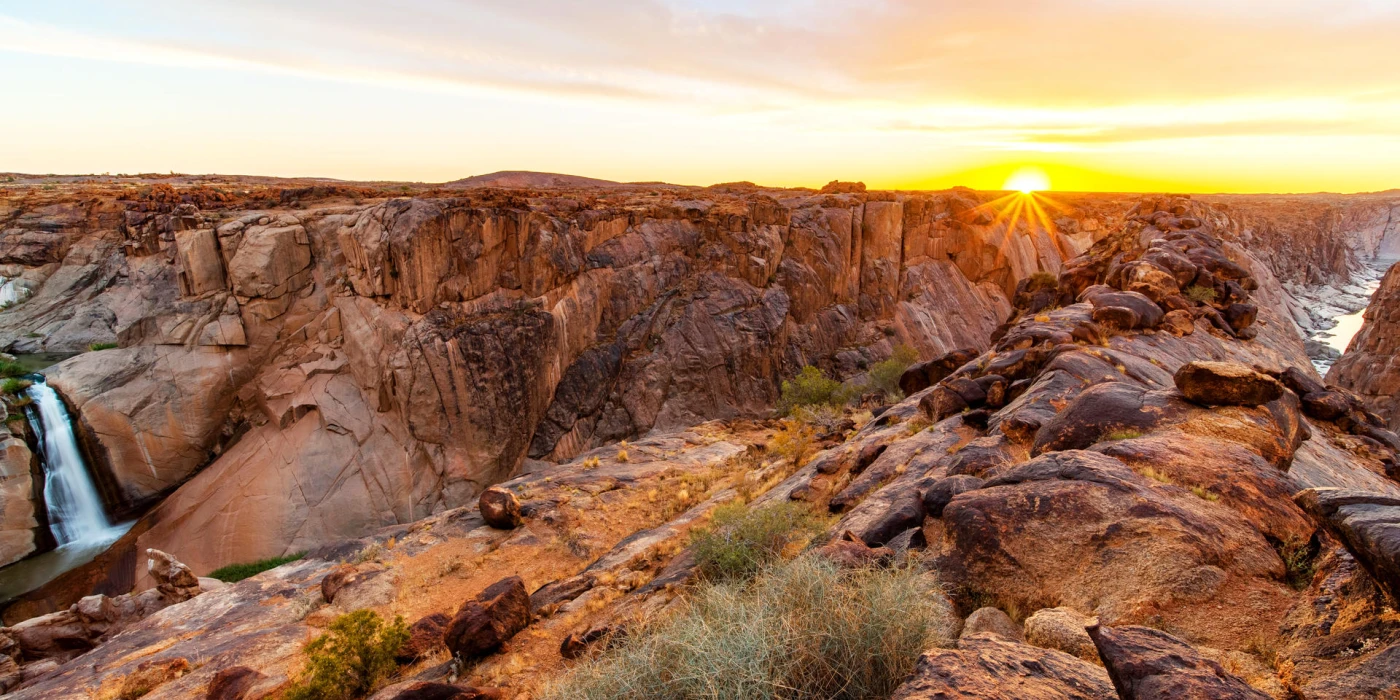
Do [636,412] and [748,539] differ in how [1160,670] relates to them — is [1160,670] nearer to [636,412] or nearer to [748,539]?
[748,539]

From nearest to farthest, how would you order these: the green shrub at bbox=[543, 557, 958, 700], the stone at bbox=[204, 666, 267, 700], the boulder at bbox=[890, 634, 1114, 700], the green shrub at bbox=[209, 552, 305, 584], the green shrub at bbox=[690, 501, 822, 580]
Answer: the boulder at bbox=[890, 634, 1114, 700]
the green shrub at bbox=[543, 557, 958, 700]
the stone at bbox=[204, 666, 267, 700]
the green shrub at bbox=[690, 501, 822, 580]
the green shrub at bbox=[209, 552, 305, 584]

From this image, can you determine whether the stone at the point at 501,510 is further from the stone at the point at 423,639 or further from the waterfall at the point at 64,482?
the waterfall at the point at 64,482

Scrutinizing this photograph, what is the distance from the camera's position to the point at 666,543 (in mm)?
12617

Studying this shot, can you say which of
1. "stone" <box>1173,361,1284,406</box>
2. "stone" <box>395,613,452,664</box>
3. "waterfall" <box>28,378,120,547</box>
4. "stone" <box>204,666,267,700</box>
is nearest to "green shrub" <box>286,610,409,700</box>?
"stone" <box>395,613,452,664</box>

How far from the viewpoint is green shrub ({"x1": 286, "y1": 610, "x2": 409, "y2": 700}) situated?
8.41 metres

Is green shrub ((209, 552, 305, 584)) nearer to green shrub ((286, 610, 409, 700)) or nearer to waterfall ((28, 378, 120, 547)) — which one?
waterfall ((28, 378, 120, 547))

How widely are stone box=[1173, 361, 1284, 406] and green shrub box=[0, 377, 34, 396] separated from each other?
3768cm

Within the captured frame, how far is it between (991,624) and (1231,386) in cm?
656

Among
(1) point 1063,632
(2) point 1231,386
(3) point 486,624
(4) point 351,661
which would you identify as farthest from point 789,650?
(2) point 1231,386

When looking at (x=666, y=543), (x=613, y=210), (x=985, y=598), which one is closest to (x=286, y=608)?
(x=666, y=543)

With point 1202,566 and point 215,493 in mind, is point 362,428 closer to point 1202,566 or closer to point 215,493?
point 215,493

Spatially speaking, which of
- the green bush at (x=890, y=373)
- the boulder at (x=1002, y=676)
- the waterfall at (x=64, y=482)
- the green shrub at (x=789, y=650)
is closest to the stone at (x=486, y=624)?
the green shrub at (x=789, y=650)

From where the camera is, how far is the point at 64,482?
23.5 meters

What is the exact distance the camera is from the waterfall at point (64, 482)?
75.3ft
